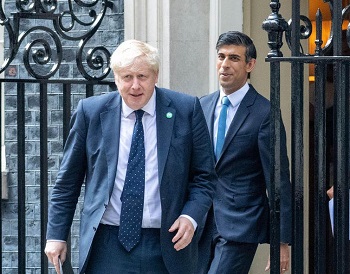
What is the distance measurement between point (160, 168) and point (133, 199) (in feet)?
0.66

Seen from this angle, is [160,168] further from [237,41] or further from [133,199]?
[237,41]

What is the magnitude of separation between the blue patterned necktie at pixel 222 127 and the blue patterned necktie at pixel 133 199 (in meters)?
1.20

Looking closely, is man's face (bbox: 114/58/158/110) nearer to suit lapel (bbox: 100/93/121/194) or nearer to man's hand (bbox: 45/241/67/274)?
suit lapel (bbox: 100/93/121/194)

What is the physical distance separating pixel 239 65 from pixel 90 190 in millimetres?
1597

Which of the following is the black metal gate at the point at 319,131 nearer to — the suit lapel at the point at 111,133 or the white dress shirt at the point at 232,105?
the suit lapel at the point at 111,133

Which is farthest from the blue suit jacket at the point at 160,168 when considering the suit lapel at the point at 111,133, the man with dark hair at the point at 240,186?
the man with dark hair at the point at 240,186

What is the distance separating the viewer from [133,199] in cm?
562

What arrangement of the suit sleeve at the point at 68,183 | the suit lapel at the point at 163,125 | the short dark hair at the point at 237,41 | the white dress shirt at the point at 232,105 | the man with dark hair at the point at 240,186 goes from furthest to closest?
the short dark hair at the point at 237,41, the white dress shirt at the point at 232,105, the man with dark hair at the point at 240,186, the suit sleeve at the point at 68,183, the suit lapel at the point at 163,125

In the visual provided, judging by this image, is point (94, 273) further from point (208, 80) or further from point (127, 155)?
point (208, 80)

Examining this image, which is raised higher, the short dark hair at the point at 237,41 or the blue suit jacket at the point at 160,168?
the short dark hair at the point at 237,41

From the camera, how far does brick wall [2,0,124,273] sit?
8.23m

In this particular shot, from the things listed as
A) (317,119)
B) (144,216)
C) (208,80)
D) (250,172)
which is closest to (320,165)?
(317,119)

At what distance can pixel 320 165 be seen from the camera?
17.8 feet

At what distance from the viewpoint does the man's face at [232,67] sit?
7.01 m
